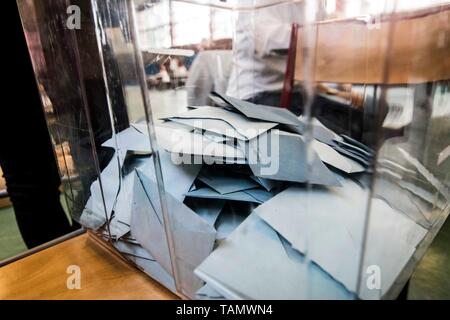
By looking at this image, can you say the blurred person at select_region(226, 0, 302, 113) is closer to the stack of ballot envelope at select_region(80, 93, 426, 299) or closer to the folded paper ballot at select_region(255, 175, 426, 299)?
the stack of ballot envelope at select_region(80, 93, 426, 299)

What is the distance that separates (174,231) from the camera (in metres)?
0.43

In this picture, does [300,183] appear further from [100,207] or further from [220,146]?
[100,207]

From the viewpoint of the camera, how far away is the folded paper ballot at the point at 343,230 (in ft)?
1.05

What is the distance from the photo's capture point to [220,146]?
49 centimetres

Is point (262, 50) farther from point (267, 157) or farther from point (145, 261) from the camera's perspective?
point (145, 261)

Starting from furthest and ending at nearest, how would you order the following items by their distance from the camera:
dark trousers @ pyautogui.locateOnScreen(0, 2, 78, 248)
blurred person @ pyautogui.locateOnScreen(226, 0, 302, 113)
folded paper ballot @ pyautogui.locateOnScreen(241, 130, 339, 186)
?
blurred person @ pyautogui.locateOnScreen(226, 0, 302, 113) < dark trousers @ pyautogui.locateOnScreen(0, 2, 78, 248) < folded paper ballot @ pyautogui.locateOnScreen(241, 130, 339, 186)

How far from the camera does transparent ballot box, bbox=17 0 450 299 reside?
0.33 metres

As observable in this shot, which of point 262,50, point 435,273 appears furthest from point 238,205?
point 262,50

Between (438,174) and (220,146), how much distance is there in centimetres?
55

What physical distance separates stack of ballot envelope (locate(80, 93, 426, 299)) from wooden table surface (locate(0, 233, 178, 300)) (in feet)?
0.09
